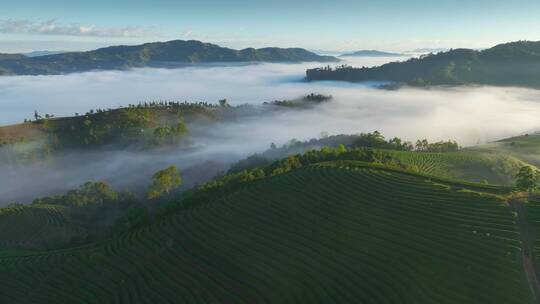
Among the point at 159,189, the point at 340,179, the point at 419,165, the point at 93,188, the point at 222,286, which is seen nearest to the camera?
the point at 222,286

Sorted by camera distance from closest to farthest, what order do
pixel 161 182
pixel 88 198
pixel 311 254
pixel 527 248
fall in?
pixel 527 248
pixel 311 254
pixel 161 182
pixel 88 198

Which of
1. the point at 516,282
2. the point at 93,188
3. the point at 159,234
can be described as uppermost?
the point at 516,282

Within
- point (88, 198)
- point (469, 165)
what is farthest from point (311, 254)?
point (88, 198)

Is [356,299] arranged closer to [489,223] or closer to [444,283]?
[444,283]

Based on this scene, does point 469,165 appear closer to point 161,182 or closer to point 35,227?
point 161,182

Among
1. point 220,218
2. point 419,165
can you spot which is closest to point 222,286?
point 220,218

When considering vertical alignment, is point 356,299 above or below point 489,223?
below
